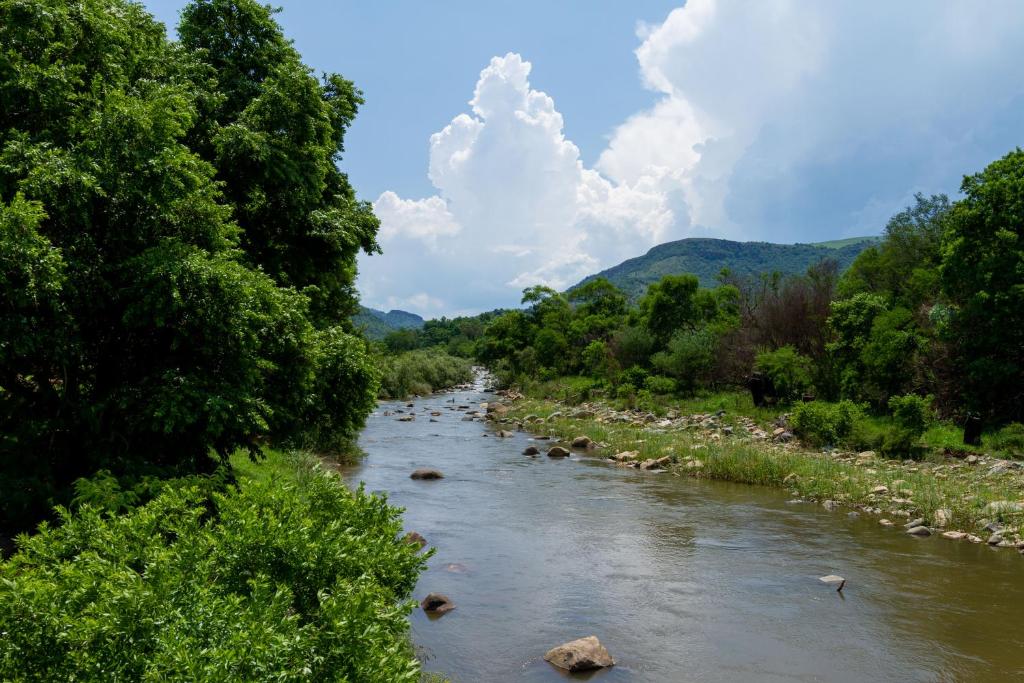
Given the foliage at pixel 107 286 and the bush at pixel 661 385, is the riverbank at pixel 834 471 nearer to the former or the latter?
the bush at pixel 661 385

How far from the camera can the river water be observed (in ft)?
29.2

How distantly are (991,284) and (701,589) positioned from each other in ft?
63.0

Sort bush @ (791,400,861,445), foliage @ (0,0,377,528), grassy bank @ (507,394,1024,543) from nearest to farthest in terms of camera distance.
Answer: foliage @ (0,0,377,528), grassy bank @ (507,394,1024,543), bush @ (791,400,861,445)

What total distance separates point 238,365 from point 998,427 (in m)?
25.1

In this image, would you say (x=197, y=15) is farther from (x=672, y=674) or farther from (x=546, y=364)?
(x=546, y=364)

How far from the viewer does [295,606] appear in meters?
5.53

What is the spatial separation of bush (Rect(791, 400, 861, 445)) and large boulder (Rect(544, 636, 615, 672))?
17.8 metres

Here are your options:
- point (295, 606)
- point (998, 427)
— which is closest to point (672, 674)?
point (295, 606)

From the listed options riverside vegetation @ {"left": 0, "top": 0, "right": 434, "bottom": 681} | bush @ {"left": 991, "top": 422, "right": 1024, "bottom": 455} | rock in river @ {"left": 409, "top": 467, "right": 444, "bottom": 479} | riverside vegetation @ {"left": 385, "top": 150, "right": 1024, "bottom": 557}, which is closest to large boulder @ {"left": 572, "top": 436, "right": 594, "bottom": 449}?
riverside vegetation @ {"left": 385, "top": 150, "right": 1024, "bottom": 557}

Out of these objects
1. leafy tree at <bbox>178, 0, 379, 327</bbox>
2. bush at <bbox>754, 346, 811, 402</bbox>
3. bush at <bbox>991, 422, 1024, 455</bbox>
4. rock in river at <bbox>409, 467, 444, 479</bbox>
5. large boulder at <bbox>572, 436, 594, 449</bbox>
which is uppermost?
leafy tree at <bbox>178, 0, 379, 327</bbox>

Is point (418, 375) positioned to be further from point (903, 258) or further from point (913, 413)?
point (913, 413)

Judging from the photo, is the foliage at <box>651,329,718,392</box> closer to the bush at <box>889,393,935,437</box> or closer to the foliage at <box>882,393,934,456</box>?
the foliage at <box>882,393,934,456</box>

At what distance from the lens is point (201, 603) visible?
14.3ft

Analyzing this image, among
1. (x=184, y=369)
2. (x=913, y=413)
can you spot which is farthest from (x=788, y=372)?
(x=184, y=369)
